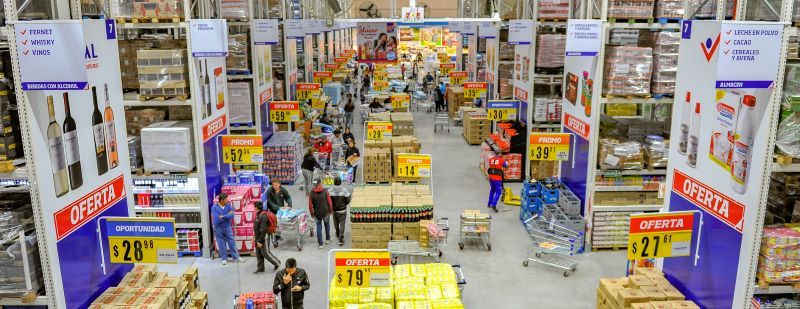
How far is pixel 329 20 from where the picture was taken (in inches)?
896

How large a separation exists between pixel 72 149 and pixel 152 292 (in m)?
1.93

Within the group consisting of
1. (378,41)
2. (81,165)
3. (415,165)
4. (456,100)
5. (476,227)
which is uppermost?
(378,41)

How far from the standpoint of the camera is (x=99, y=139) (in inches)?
293

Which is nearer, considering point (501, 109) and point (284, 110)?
point (284, 110)

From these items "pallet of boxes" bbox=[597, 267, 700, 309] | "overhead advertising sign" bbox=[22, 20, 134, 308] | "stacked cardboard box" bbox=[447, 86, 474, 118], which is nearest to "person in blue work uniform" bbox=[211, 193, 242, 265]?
"overhead advertising sign" bbox=[22, 20, 134, 308]

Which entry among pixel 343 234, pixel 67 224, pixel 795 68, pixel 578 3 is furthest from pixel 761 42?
pixel 343 234

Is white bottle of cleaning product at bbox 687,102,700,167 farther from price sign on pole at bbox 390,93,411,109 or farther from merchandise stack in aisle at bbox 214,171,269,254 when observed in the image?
price sign on pole at bbox 390,93,411,109

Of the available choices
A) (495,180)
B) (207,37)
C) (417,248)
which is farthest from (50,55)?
(495,180)

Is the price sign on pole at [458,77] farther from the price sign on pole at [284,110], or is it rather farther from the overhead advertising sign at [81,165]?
the overhead advertising sign at [81,165]

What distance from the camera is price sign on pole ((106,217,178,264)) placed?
7113mm

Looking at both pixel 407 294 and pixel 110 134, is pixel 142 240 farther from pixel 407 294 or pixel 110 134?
pixel 407 294

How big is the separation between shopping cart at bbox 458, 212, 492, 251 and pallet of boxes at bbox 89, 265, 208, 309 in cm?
551

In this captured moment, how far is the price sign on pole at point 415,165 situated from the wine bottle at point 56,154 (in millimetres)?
7403

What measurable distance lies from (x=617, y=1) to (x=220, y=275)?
28.3 ft
